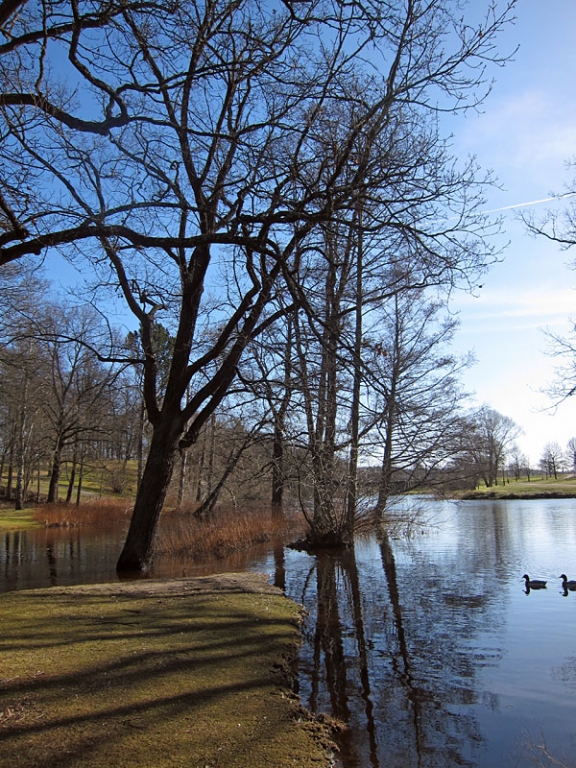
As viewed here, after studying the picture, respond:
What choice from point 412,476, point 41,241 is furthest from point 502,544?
point 41,241

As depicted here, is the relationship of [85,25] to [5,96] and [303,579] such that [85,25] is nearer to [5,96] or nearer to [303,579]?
[5,96]

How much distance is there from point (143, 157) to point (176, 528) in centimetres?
1222

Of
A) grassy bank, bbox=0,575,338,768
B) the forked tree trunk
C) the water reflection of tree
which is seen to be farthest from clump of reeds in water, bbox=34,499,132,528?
grassy bank, bbox=0,575,338,768

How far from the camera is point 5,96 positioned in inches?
233

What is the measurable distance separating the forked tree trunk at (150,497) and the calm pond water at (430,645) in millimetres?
572

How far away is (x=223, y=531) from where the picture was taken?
16.7 m

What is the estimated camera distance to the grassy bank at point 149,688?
3.46 m

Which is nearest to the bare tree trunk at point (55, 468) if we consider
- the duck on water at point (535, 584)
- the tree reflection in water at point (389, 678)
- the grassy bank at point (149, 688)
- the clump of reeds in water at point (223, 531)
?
the clump of reeds in water at point (223, 531)

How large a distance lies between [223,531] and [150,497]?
219 inches

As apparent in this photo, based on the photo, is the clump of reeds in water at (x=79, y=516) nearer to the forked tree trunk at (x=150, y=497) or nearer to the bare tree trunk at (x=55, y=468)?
the bare tree trunk at (x=55, y=468)

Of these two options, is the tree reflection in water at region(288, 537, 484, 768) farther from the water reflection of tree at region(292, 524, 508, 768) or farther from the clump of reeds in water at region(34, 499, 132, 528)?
the clump of reeds in water at region(34, 499, 132, 528)

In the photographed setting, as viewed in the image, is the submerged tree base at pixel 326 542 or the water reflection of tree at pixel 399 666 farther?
the submerged tree base at pixel 326 542

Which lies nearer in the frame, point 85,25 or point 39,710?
point 39,710

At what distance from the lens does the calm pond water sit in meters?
4.45
